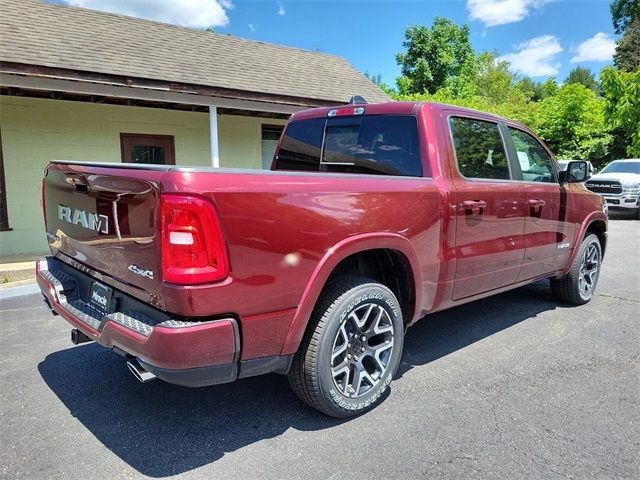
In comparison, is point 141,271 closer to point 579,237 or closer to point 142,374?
point 142,374

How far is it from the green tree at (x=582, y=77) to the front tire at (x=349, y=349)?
73.9 m

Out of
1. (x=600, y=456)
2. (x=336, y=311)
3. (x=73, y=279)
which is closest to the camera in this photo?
(x=600, y=456)

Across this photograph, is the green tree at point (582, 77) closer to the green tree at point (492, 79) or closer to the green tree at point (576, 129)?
the green tree at point (492, 79)

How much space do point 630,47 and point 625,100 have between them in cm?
2896

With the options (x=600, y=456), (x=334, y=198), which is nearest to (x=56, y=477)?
(x=334, y=198)

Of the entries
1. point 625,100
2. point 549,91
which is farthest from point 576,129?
point 549,91

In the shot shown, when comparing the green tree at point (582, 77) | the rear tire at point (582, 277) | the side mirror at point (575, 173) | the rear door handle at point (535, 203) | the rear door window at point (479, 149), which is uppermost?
the green tree at point (582, 77)

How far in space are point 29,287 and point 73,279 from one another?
12.3 ft

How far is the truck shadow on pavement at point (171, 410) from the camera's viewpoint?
104 inches

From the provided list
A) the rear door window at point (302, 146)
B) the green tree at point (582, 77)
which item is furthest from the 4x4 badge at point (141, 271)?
the green tree at point (582, 77)

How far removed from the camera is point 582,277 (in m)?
5.41

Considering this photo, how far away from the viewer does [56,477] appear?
2404 millimetres

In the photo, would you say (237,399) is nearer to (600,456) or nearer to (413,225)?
(413,225)

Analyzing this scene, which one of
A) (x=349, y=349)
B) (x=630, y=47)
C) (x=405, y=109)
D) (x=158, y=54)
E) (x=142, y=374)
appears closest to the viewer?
(x=142, y=374)
